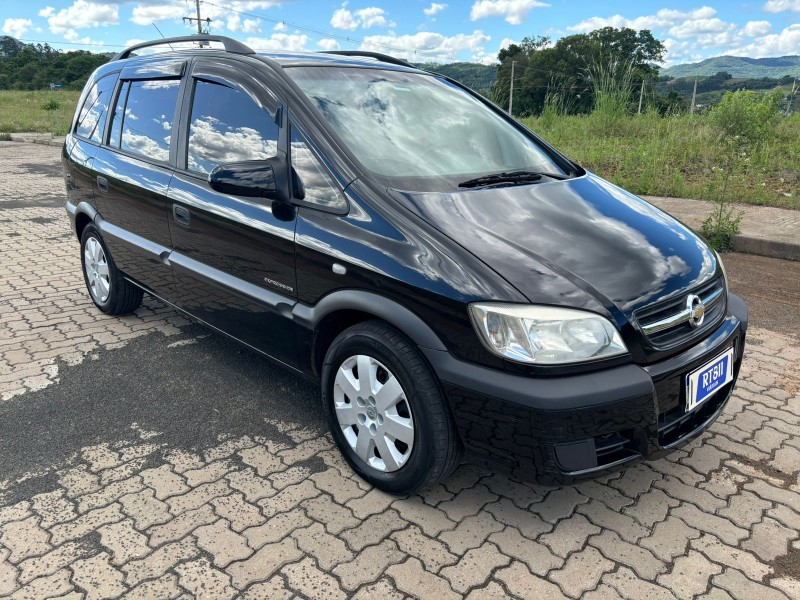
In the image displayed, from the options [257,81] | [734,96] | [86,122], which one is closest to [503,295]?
[257,81]

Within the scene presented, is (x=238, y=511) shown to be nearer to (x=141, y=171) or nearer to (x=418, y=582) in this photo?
(x=418, y=582)

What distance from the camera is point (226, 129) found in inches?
131

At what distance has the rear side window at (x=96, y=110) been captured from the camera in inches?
180

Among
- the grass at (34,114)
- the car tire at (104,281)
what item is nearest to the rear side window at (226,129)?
the car tire at (104,281)

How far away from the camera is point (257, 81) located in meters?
3.16

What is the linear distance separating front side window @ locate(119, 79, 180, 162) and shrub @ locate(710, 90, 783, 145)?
32.0 feet

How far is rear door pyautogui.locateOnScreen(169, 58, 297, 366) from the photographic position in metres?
3.02

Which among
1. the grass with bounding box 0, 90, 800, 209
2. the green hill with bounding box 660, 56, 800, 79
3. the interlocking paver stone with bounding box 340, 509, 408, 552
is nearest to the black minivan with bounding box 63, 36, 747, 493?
the interlocking paver stone with bounding box 340, 509, 408, 552

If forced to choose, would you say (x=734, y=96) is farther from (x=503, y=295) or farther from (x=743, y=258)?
(x=503, y=295)

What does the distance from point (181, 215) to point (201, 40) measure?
3.75 feet

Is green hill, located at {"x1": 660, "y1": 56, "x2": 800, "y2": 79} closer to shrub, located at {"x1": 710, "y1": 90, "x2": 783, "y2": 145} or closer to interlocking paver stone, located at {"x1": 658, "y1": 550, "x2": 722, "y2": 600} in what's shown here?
shrub, located at {"x1": 710, "y1": 90, "x2": 783, "y2": 145}

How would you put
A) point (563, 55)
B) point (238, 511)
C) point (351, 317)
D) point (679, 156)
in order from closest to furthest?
point (238, 511)
point (351, 317)
point (679, 156)
point (563, 55)

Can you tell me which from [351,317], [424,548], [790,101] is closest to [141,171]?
[351,317]

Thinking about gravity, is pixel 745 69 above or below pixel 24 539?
above
